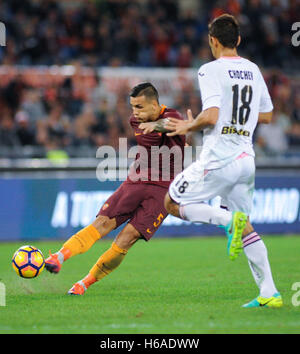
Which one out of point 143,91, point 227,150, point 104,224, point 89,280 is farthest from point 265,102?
point 89,280

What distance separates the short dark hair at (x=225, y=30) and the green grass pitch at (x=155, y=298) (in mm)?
2276

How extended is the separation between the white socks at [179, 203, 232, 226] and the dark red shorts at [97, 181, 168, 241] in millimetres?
1094

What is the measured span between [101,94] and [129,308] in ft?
32.4

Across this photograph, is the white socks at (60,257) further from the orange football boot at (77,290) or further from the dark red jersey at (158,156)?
the dark red jersey at (158,156)

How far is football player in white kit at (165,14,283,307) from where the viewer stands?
6.01 m

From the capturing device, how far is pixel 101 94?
1580 centimetres

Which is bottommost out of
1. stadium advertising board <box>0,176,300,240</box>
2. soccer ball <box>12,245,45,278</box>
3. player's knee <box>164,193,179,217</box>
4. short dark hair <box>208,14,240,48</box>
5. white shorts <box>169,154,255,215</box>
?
stadium advertising board <box>0,176,300,240</box>

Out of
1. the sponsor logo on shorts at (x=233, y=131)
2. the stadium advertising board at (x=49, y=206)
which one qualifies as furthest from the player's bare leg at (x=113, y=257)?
the stadium advertising board at (x=49, y=206)

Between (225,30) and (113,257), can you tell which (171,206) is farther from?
(225,30)

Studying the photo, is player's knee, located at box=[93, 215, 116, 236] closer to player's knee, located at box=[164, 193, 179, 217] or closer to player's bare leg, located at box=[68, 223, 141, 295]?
player's bare leg, located at box=[68, 223, 141, 295]

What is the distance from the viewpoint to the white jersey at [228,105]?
5992mm

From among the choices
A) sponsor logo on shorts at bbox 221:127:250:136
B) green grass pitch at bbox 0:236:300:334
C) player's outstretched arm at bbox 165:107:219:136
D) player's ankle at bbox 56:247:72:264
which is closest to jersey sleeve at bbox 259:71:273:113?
sponsor logo on shorts at bbox 221:127:250:136
